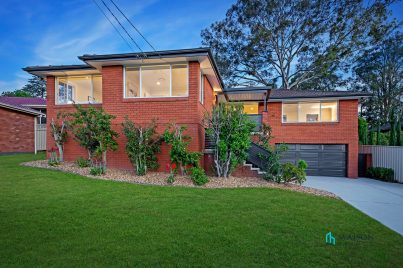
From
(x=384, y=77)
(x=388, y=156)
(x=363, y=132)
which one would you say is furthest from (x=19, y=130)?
(x=384, y=77)

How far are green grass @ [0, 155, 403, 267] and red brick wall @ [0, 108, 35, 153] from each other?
10.4 metres

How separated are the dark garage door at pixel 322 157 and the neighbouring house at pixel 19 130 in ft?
56.7

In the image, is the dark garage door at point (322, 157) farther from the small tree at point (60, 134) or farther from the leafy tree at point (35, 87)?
the leafy tree at point (35, 87)

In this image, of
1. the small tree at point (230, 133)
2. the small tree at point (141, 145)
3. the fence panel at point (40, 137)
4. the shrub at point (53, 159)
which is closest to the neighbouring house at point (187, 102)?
the shrub at point (53, 159)

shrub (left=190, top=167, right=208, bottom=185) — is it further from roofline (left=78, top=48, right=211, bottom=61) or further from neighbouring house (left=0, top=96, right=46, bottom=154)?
neighbouring house (left=0, top=96, right=46, bottom=154)

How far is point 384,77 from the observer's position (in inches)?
1085

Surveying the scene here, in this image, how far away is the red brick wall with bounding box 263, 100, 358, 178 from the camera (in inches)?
499

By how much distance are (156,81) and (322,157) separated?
10.5 metres

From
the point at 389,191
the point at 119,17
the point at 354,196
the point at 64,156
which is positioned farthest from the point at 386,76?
the point at 64,156

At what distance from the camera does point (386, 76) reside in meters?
27.5

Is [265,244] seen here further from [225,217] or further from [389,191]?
[389,191]

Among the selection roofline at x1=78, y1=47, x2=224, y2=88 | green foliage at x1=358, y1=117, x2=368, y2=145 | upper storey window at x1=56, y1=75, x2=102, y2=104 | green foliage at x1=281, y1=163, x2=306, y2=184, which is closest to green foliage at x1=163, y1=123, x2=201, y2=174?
roofline at x1=78, y1=47, x2=224, y2=88

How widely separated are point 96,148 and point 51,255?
6.48m

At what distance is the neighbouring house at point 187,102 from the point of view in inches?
372
